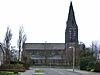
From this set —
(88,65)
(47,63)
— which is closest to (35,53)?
(47,63)

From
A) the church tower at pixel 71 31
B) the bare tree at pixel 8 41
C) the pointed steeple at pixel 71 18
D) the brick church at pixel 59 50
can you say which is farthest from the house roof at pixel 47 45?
the bare tree at pixel 8 41

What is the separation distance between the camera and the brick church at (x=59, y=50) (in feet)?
471

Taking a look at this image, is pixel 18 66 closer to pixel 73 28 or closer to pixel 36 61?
pixel 73 28

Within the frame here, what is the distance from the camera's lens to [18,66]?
66.8 m

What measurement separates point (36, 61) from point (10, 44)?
298 ft

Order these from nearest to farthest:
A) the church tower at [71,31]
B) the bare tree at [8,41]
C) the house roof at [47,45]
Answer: the bare tree at [8,41] → the church tower at [71,31] → the house roof at [47,45]

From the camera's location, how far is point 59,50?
612 feet

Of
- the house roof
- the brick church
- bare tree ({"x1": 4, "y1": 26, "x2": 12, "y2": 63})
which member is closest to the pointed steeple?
the brick church

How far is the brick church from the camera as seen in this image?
471 feet

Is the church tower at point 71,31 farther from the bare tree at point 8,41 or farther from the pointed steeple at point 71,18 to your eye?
the bare tree at point 8,41

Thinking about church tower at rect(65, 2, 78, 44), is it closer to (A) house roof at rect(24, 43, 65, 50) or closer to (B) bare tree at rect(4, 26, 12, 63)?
(A) house roof at rect(24, 43, 65, 50)

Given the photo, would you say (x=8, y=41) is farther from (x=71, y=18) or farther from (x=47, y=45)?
(x=47, y=45)

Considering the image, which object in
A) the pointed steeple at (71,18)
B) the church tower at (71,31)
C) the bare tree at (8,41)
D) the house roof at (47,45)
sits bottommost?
the bare tree at (8,41)

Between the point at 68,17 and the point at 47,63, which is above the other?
the point at 68,17
